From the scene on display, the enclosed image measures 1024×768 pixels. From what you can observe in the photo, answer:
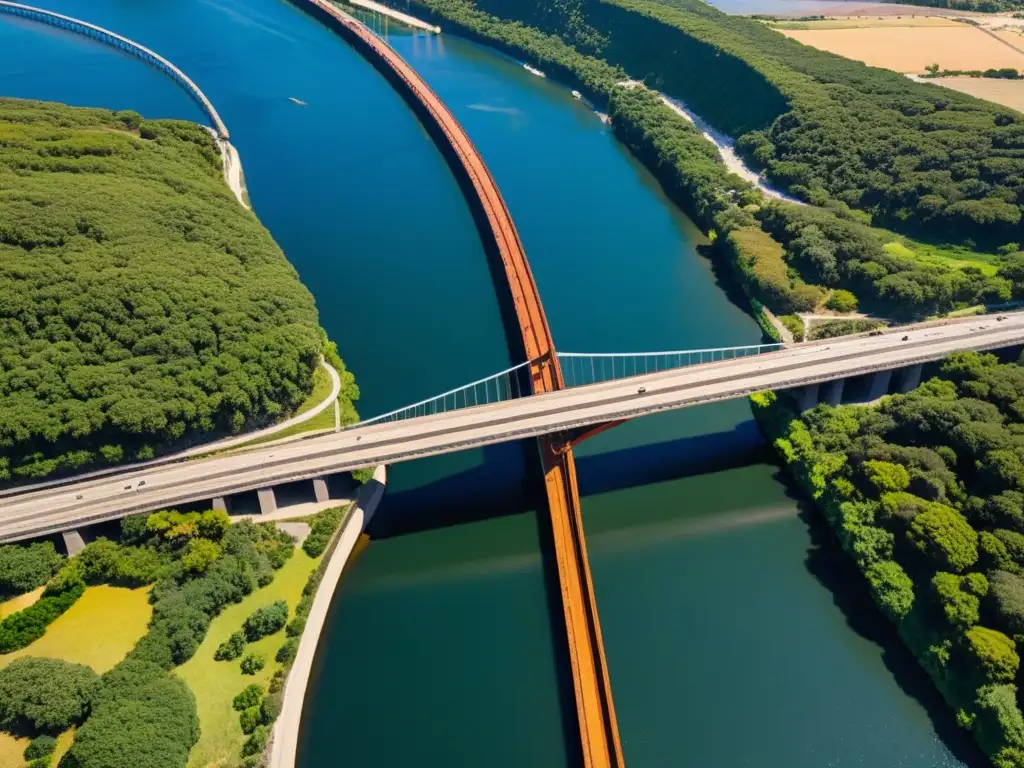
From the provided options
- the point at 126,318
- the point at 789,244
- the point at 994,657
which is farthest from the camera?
the point at 789,244

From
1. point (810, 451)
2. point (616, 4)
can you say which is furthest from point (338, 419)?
point (616, 4)

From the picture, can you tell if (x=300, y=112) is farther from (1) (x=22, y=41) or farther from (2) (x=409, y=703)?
(2) (x=409, y=703)

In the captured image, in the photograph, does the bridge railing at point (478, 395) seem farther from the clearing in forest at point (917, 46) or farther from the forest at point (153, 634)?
the clearing in forest at point (917, 46)

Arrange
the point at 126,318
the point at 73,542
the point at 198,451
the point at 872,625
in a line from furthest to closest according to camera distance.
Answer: the point at 126,318
the point at 198,451
the point at 73,542
the point at 872,625

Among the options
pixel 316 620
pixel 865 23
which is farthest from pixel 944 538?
pixel 865 23

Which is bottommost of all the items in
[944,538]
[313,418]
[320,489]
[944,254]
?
[320,489]

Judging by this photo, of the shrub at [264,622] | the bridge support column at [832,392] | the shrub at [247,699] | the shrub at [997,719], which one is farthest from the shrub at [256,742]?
the bridge support column at [832,392]

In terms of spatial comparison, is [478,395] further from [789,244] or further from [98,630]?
[789,244]
